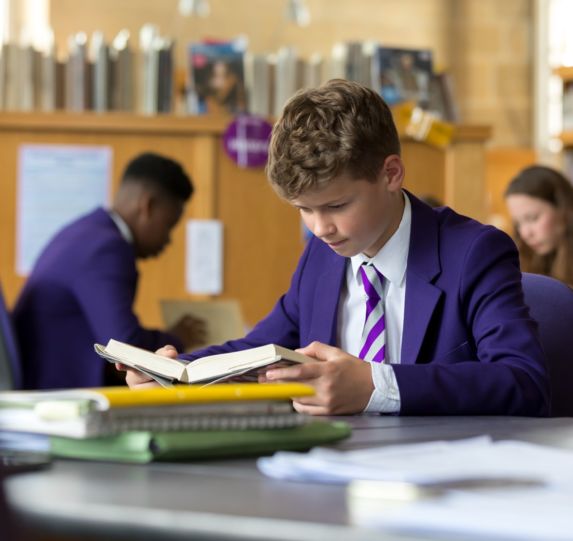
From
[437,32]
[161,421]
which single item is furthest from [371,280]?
[437,32]

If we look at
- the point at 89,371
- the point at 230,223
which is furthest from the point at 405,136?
the point at 89,371

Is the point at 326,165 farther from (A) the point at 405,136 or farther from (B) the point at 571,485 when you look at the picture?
(A) the point at 405,136

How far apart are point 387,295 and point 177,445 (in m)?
0.94

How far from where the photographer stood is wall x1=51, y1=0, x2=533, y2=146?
272 inches

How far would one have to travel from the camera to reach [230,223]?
3.83 metres

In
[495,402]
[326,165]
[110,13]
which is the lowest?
[495,402]

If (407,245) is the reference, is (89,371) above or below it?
below

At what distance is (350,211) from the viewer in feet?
5.58

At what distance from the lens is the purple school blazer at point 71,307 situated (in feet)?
9.79

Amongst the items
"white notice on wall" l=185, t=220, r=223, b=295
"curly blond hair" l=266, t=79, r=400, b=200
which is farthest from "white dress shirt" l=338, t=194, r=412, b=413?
"white notice on wall" l=185, t=220, r=223, b=295

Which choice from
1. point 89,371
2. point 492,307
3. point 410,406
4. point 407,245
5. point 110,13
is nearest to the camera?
point 410,406

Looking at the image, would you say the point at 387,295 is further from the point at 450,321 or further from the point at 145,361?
the point at 145,361

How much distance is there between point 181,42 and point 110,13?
469mm

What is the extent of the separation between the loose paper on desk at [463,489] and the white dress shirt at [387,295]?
82 cm
